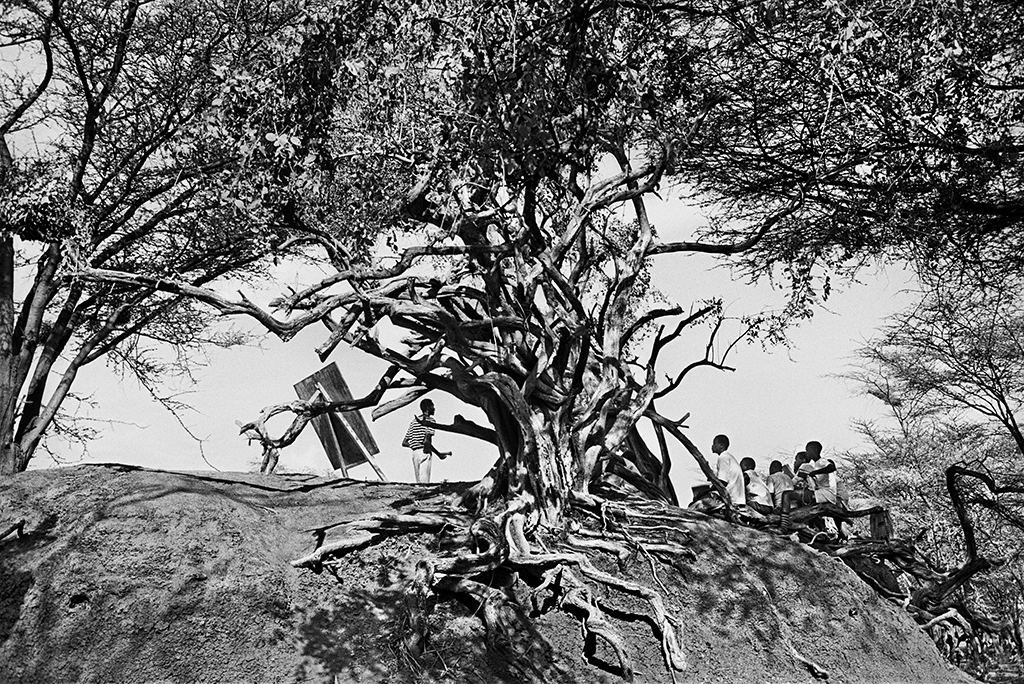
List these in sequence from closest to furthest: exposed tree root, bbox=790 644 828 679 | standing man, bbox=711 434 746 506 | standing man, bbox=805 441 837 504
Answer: exposed tree root, bbox=790 644 828 679 < standing man, bbox=711 434 746 506 < standing man, bbox=805 441 837 504

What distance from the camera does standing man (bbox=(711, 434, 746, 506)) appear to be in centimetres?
1341

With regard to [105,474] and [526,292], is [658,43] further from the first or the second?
[105,474]

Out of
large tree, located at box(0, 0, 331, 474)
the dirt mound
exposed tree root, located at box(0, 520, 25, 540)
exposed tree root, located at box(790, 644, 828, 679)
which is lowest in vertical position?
exposed tree root, located at box(790, 644, 828, 679)

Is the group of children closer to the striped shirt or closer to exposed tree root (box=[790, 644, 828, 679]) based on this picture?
exposed tree root (box=[790, 644, 828, 679])

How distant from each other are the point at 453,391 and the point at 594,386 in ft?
6.17

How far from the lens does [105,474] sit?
1118 cm

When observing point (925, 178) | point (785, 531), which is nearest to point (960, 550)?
point (785, 531)

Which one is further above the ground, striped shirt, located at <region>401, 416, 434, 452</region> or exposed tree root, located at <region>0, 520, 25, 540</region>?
striped shirt, located at <region>401, 416, 434, 452</region>

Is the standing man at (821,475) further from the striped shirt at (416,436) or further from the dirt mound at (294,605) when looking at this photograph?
the striped shirt at (416,436)

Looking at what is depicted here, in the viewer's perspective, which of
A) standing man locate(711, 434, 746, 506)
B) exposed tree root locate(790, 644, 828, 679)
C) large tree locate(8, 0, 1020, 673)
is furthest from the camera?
standing man locate(711, 434, 746, 506)

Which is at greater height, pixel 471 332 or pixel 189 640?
pixel 471 332

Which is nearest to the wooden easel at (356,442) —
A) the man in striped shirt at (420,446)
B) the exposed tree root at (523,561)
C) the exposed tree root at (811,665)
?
the man in striped shirt at (420,446)

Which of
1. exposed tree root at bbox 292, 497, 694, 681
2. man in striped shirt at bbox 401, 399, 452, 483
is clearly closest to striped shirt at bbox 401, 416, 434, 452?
man in striped shirt at bbox 401, 399, 452, 483

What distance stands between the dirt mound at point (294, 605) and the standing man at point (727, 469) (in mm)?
1533
